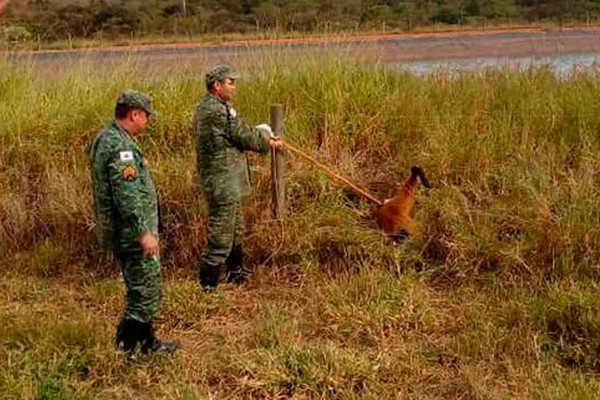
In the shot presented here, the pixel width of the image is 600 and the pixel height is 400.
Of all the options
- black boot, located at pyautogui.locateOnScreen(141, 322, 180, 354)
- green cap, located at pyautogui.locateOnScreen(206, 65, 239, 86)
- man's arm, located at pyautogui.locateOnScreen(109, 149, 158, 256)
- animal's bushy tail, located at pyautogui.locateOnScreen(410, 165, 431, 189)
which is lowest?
black boot, located at pyautogui.locateOnScreen(141, 322, 180, 354)

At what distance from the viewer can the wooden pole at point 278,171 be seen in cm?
593

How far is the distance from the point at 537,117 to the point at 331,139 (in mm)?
1727

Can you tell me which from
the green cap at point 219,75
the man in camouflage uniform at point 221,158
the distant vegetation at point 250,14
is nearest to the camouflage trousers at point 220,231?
the man in camouflage uniform at point 221,158

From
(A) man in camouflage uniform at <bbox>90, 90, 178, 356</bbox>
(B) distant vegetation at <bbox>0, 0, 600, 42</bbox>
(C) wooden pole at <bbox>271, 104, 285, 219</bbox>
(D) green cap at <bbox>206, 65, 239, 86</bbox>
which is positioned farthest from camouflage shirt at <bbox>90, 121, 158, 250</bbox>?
(B) distant vegetation at <bbox>0, 0, 600, 42</bbox>

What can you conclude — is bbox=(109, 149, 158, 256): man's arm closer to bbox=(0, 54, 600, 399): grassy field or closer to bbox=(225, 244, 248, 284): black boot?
bbox=(0, 54, 600, 399): grassy field

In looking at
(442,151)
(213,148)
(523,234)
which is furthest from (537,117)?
(213,148)

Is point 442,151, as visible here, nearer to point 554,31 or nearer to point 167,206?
point 167,206

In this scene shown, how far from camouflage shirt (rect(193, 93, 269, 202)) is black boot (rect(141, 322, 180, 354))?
118 cm

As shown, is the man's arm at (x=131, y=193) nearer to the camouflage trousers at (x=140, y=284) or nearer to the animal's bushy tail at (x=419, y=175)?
the camouflage trousers at (x=140, y=284)

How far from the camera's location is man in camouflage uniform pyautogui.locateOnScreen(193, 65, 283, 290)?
17.1 feet

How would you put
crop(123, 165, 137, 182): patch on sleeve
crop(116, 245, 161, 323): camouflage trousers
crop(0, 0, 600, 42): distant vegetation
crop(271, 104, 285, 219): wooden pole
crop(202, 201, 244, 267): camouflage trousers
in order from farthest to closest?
crop(0, 0, 600, 42): distant vegetation
crop(271, 104, 285, 219): wooden pole
crop(202, 201, 244, 267): camouflage trousers
crop(116, 245, 161, 323): camouflage trousers
crop(123, 165, 137, 182): patch on sleeve

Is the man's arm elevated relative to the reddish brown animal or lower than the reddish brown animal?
elevated

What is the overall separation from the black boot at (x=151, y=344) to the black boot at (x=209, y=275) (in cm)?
98

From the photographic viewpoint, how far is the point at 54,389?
3957 millimetres
